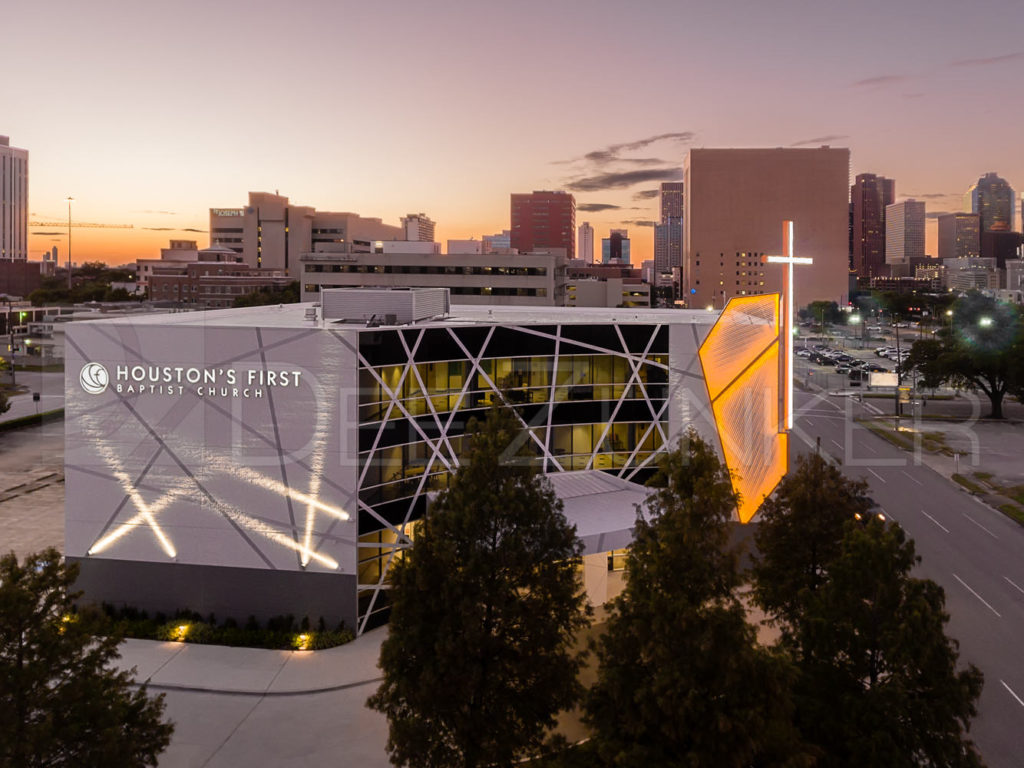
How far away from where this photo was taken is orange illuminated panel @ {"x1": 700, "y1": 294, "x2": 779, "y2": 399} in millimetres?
31922

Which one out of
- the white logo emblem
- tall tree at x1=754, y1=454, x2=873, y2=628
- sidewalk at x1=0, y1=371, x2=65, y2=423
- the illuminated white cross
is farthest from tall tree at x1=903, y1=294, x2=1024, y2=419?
sidewalk at x1=0, y1=371, x2=65, y2=423

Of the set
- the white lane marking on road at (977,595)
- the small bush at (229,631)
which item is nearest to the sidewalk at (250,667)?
the small bush at (229,631)

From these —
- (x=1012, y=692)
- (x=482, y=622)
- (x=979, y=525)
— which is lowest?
(x=1012, y=692)

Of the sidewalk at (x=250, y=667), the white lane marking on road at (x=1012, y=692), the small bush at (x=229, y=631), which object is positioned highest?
the small bush at (x=229, y=631)

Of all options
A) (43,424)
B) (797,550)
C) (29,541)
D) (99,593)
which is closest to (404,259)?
(43,424)

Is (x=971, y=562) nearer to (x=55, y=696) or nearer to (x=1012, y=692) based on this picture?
(x=1012, y=692)

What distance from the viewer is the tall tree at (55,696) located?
1484cm

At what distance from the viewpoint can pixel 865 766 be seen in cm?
1614

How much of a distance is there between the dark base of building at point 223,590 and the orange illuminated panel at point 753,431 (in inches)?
584

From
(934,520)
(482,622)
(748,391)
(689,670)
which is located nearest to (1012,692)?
(689,670)

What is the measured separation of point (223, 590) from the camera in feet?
91.9

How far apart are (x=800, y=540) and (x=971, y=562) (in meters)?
16.3

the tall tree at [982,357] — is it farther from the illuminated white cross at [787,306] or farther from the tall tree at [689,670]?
the tall tree at [689,670]

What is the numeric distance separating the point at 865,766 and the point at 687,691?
14.1 ft
